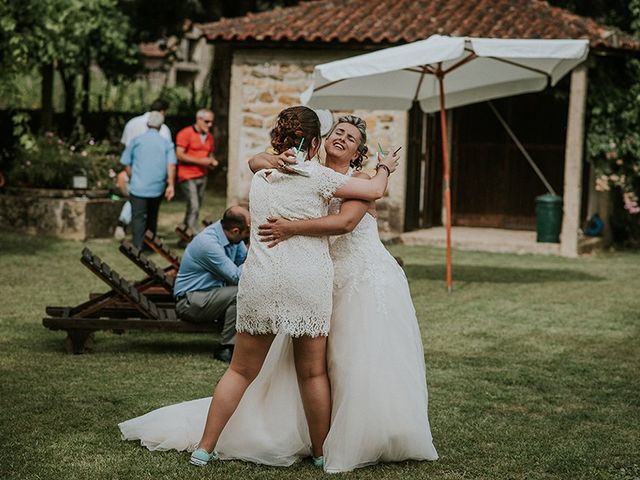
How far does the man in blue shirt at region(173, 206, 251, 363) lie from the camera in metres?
7.57

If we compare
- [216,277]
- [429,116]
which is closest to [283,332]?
[216,277]

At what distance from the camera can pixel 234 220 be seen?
296 inches

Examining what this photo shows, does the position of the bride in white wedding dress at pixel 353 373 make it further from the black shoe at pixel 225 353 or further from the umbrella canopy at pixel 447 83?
the umbrella canopy at pixel 447 83

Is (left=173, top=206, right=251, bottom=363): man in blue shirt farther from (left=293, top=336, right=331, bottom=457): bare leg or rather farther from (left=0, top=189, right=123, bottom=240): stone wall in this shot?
(left=0, top=189, right=123, bottom=240): stone wall

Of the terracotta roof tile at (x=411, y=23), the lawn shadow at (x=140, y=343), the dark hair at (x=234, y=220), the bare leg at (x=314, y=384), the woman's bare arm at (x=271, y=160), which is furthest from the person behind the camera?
the terracotta roof tile at (x=411, y=23)

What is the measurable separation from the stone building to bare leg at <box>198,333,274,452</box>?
11021mm

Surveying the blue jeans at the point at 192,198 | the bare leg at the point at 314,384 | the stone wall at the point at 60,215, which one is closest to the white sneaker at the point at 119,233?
the stone wall at the point at 60,215

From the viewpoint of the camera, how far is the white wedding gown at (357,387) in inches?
205

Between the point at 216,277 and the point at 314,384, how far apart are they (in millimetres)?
2665

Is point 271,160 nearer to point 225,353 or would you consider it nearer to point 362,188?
point 362,188

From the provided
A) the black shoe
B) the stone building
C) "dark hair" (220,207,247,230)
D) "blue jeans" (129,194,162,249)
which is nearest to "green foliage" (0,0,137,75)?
"blue jeans" (129,194,162,249)

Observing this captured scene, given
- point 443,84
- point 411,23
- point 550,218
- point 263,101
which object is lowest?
point 550,218

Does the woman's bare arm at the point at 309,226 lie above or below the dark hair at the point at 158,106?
below

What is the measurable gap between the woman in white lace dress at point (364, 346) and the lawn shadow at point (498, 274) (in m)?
7.27
